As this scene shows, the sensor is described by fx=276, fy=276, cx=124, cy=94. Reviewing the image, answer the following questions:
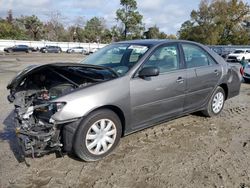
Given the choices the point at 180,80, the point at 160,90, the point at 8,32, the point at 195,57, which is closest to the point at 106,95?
the point at 160,90

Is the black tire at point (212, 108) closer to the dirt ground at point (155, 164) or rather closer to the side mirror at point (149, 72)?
the dirt ground at point (155, 164)

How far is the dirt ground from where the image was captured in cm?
321

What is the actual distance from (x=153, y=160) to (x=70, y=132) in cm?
119

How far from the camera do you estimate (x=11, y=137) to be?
457cm

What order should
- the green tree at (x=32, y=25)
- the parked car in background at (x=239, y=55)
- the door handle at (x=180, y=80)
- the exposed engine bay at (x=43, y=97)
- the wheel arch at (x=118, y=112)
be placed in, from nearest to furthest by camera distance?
1. the exposed engine bay at (x=43, y=97)
2. the wheel arch at (x=118, y=112)
3. the door handle at (x=180, y=80)
4. the parked car in background at (x=239, y=55)
5. the green tree at (x=32, y=25)

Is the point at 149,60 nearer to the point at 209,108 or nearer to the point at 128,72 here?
the point at 128,72

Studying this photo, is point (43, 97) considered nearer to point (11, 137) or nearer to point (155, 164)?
point (11, 137)

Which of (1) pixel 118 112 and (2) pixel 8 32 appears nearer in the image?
(1) pixel 118 112

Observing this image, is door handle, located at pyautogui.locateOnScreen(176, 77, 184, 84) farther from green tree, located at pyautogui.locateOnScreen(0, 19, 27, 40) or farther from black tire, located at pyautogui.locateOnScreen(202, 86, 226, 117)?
green tree, located at pyautogui.locateOnScreen(0, 19, 27, 40)

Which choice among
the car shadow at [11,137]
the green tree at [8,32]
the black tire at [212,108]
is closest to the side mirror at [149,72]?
the black tire at [212,108]

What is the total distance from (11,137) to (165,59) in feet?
9.42

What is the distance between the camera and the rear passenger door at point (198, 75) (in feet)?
16.1

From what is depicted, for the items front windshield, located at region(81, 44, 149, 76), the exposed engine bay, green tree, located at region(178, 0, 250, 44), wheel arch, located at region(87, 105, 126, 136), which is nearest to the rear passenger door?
front windshield, located at region(81, 44, 149, 76)

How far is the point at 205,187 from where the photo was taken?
308 cm
